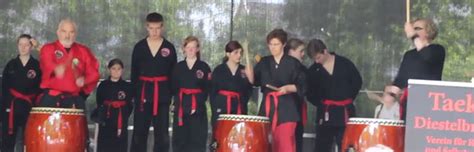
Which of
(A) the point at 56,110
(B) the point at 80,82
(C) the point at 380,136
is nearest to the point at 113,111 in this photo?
(B) the point at 80,82

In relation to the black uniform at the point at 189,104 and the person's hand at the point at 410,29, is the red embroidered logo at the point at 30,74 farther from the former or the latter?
the person's hand at the point at 410,29

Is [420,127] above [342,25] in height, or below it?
below

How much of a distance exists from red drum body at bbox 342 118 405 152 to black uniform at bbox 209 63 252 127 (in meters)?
1.41

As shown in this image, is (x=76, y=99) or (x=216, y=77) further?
(x=216, y=77)

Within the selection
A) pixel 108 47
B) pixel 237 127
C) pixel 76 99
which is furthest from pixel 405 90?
pixel 108 47

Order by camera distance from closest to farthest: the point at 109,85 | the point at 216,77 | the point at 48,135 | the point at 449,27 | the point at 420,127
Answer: the point at 420,127 → the point at 48,135 → the point at 216,77 → the point at 109,85 → the point at 449,27

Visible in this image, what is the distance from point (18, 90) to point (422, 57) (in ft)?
11.3

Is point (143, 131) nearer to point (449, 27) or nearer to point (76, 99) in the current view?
point (76, 99)

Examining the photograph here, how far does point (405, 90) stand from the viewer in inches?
286

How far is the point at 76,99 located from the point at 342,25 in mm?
3151

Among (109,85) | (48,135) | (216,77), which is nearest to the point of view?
(48,135)

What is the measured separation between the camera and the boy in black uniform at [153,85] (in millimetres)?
8539

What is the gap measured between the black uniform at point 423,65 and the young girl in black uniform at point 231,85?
1.47 meters

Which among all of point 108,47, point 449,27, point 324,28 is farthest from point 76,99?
point 449,27
